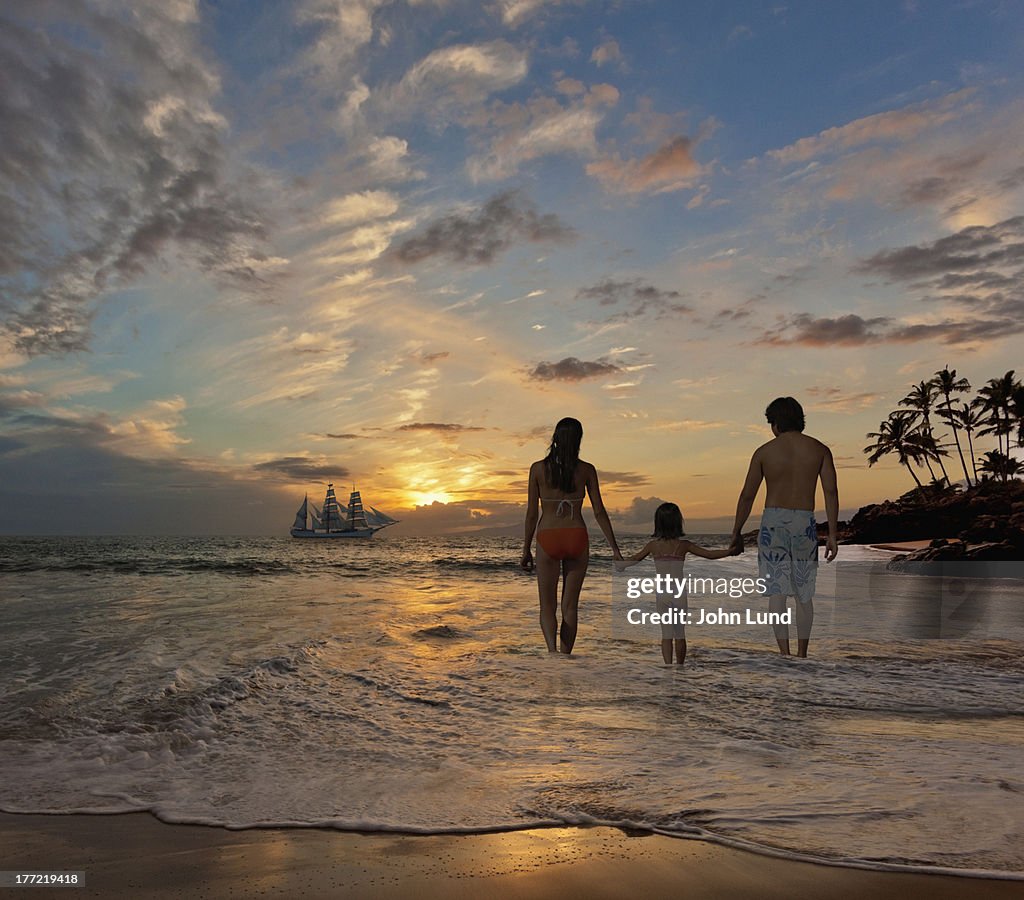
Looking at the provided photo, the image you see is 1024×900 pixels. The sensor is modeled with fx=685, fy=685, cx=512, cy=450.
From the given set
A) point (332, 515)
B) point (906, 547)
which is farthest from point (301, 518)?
point (906, 547)

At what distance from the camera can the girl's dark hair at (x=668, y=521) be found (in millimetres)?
7023

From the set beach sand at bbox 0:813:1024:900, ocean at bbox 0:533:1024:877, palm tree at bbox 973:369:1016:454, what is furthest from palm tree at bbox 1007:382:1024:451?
beach sand at bbox 0:813:1024:900

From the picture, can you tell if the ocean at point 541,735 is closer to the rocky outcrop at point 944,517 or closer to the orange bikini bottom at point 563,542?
the orange bikini bottom at point 563,542

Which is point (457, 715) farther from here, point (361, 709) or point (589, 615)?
point (589, 615)

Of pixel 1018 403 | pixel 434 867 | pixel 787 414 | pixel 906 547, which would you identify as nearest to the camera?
pixel 434 867

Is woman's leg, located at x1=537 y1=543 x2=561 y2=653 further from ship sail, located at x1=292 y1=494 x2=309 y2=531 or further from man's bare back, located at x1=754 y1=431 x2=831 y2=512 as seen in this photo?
ship sail, located at x1=292 y1=494 x2=309 y2=531

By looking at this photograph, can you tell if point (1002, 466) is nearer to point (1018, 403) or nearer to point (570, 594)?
point (1018, 403)

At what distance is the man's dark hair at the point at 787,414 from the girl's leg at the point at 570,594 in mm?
2518

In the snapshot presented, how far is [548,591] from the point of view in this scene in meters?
7.34

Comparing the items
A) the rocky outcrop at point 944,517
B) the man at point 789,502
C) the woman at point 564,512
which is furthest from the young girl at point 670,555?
the rocky outcrop at point 944,517

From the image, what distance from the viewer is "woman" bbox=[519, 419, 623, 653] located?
7133 millimetres

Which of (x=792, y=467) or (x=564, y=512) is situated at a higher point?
(x=792, y=467)

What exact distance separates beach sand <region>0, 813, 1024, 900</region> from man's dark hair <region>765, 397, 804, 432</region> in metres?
5.35

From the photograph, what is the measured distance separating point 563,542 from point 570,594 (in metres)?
0.59
